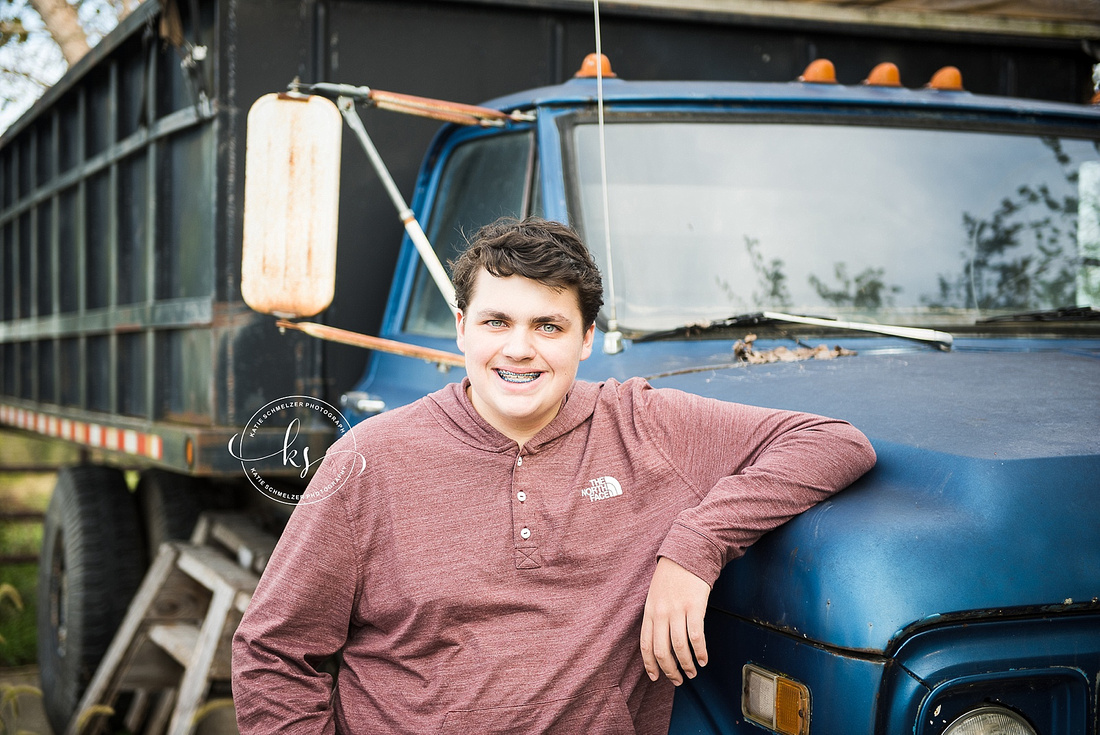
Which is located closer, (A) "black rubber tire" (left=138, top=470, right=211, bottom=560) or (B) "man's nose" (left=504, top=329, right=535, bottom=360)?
(B) "man's nose" (left=504, top=329, right=535, bottom=360)

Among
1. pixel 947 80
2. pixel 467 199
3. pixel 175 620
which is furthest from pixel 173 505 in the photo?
pixel 947 80

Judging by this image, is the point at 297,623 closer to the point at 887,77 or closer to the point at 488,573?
the point at 488,573

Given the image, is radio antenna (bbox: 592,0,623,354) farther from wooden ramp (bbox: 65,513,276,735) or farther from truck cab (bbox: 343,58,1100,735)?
wooden ramp (bbox: 65,513,276,735)

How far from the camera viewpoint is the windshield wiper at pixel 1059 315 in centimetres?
266

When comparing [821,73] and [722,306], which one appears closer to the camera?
[722,306]

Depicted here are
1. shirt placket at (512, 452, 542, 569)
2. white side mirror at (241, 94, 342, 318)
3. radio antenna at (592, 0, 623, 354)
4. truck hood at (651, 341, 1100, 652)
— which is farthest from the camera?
radio antenna at (592, 0, 623, 354)

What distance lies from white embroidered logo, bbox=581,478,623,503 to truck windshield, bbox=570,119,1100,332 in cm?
79

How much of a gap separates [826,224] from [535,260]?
1.22 meters

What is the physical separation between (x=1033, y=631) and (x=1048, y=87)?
11.3 ft

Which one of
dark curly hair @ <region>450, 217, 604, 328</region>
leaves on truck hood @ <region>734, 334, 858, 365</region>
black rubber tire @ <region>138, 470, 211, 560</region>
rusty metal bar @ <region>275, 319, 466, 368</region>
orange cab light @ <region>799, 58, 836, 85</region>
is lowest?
black rubber tire @ <region>138, 470, 211, 560</region>

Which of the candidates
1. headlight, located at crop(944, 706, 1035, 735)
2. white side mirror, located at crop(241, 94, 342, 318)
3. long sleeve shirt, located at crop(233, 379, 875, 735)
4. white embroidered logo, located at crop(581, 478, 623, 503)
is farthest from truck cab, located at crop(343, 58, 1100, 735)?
white side mirror, located at crop(241, 94, 342, 318)

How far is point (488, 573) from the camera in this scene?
5.81ft

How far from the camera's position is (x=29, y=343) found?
19.9 feet

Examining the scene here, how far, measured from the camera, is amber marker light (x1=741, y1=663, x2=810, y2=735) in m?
1.55
